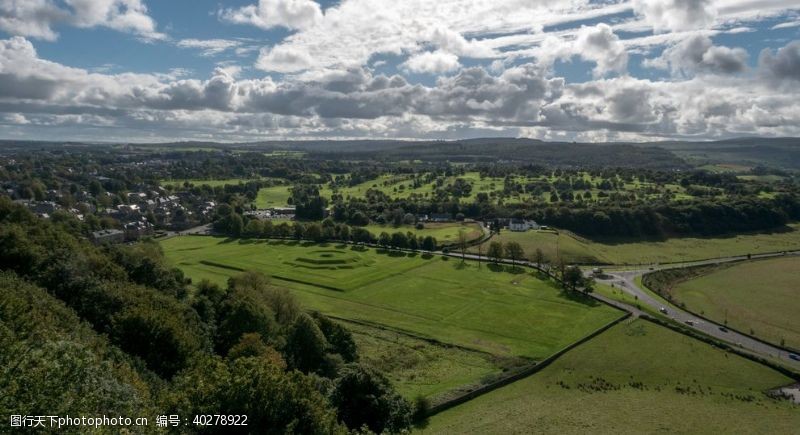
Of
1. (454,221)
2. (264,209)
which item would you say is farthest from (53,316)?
(264,209)

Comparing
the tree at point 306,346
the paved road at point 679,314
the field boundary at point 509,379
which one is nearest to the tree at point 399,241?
the paved road at point 679,314

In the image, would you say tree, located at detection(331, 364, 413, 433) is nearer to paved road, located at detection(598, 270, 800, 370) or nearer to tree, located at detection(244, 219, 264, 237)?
paved road, located at detection(598, 270, 800, 370)

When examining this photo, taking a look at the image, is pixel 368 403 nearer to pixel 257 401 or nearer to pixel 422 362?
pixel 257 401

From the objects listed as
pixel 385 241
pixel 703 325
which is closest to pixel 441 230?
pixel 385 241

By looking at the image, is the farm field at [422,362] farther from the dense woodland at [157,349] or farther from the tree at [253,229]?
the tree at [253,229]

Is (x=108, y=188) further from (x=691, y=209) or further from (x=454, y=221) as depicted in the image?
(x=691, y=209)

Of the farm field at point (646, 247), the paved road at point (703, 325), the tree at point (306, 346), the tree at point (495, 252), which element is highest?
the tree at point (306, 346)
